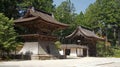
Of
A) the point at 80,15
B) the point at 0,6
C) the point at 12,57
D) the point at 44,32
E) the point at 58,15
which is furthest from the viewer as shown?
the point at 80,15

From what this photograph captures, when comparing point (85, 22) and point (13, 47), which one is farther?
point (85, 22)

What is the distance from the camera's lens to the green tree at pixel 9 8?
5456cm

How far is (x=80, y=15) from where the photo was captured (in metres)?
91.8

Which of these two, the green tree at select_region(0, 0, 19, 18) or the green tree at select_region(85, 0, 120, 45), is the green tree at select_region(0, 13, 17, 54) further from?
the green tree at select_region(85, 0, 120, 45)

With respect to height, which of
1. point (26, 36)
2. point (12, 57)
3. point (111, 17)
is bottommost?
point (12, 57)

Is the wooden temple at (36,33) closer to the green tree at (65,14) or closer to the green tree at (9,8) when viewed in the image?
the green tree at (9,8)

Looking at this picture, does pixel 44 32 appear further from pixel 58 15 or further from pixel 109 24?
pixel 109 24

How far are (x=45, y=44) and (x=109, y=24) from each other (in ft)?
161

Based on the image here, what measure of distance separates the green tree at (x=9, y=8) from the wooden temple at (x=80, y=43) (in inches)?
578

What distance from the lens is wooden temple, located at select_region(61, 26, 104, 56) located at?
63.1 meters

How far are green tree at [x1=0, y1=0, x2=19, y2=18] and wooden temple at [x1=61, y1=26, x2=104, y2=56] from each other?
14674 mm

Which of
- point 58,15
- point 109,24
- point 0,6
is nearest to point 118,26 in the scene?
point 109,24

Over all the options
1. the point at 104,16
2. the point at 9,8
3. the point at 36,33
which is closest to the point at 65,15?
the point at 104,16

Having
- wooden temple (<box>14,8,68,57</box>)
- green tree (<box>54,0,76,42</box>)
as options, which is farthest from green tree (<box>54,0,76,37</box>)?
wooden temple (<box>14,8,68,57</box>)
